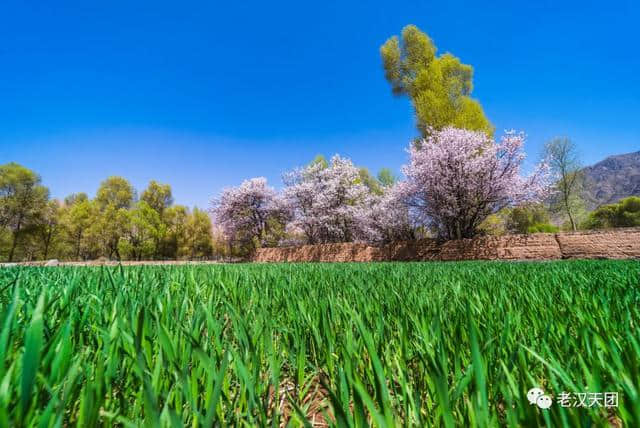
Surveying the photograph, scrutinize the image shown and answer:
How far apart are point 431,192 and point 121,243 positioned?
123 feet

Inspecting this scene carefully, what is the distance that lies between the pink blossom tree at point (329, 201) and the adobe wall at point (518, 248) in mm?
6588

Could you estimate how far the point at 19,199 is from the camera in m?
27.5

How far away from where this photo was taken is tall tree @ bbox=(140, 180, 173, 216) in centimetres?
4188

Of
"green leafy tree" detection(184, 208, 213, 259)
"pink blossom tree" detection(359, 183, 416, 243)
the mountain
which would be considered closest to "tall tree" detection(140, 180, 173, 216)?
"green leafy tree" detection(184, 208, 213, 259)

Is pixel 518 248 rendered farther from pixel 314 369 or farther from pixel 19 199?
pixel 19 199

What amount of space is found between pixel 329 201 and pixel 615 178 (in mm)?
118150

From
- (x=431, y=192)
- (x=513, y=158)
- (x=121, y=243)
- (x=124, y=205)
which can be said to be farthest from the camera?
(x=124, y=205)

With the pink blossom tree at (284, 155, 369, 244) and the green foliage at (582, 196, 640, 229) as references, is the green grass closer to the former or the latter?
the pink blossom tree at (284, 155, 369, 244)

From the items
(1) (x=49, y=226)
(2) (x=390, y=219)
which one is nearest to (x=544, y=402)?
(2) (x=390, y=219)

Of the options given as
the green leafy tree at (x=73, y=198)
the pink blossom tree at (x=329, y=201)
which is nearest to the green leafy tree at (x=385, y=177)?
the pink blossom tree at (x=329, y=201)

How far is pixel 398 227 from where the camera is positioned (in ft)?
61.5

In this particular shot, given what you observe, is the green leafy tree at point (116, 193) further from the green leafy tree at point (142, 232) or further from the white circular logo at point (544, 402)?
the white circular logo at point (544, 402)

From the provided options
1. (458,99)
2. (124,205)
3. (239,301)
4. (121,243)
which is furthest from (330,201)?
(124,205)

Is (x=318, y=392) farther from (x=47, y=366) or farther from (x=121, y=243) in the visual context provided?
(x=121, y=243)
